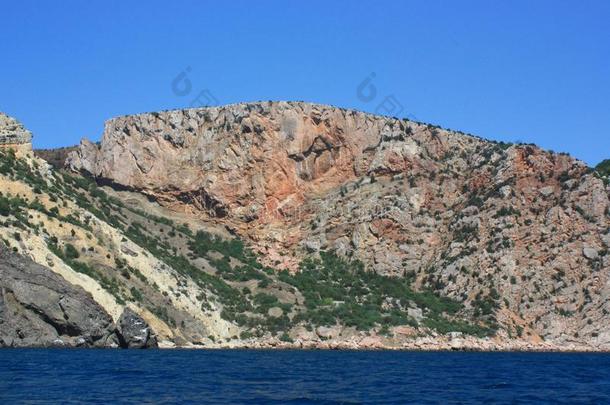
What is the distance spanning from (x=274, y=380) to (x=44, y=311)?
26.5 meters

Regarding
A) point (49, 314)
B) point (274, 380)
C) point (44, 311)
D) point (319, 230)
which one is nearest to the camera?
point (274, 380)

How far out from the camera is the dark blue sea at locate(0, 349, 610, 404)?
31.8 metres

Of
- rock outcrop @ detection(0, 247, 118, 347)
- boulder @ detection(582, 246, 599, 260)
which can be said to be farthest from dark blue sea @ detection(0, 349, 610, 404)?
boulder @ detection(582, 246, 599, 260)

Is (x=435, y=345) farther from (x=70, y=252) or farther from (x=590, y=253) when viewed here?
(x=70, y=252)

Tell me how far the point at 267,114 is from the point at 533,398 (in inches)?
3072

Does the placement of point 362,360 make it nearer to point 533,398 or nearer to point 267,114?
point 533,398

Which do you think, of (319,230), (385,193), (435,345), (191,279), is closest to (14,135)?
(191,279)

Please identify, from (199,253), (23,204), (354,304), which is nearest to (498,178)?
(354,304)

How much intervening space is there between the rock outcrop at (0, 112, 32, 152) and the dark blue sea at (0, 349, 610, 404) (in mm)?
39672

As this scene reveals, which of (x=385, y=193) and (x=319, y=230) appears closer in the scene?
(x=319, y=230)

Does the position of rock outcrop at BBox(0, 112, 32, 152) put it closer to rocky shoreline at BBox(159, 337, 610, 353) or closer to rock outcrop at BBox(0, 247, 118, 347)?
rock outcrop at BBox(0, 247, 118, 347)

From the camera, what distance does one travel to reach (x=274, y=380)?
3878 cm

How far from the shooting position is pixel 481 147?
108m

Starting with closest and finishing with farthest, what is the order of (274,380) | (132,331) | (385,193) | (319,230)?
(274,380) → (132,331) → (319,230) → (385,193)
